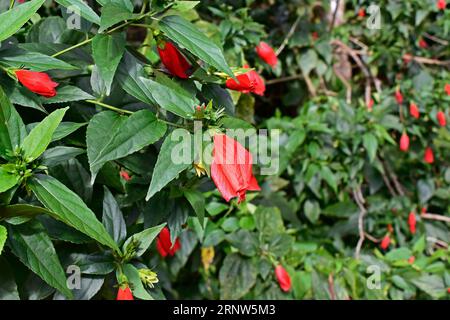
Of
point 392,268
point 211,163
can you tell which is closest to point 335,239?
point 392,268

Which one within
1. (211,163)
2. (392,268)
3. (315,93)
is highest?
(211,163)

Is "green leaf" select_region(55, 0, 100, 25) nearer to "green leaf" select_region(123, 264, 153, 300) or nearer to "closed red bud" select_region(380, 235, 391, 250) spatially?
"green leaf" select_region(123, 264, 153, 300)

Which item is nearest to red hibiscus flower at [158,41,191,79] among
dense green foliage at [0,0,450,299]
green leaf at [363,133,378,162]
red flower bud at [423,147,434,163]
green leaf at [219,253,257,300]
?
dense green foliage at [0,0,450,299]

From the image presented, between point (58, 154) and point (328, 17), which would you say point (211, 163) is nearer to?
point (58, 154)

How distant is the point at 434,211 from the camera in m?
2.08

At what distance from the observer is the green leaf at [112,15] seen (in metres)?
0.61

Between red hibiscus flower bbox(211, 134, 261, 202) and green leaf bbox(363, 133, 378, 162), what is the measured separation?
1162 mm

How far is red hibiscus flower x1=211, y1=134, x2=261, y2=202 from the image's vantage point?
610 millimetres

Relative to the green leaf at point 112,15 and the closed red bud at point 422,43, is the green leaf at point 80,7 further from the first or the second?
the closed red bud at point 422,43

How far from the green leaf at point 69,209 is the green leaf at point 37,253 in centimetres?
7

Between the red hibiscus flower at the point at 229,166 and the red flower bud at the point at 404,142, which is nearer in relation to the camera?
the red hibiscus flower at the point at 229,166

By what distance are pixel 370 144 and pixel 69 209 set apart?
1316mm

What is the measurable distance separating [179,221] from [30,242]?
22 cm

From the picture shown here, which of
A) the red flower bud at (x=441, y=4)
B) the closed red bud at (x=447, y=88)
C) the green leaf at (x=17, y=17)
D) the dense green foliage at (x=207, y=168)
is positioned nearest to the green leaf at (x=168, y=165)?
the dense green foliage at (x=207, y=168)
